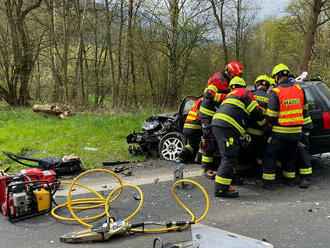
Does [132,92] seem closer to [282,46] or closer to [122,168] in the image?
[122,168]

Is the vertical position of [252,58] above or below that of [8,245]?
above

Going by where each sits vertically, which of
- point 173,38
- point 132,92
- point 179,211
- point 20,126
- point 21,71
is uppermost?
point 173,38

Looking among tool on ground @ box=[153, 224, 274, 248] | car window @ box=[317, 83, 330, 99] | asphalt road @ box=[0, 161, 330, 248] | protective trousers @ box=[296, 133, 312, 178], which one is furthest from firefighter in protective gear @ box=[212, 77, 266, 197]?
car window @ box=[317, 83, 330, 99]

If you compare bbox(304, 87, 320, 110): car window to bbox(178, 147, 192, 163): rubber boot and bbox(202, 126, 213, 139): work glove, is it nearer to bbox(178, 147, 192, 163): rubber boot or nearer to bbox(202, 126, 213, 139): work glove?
bbox(202, 126, 213, 139): work glove

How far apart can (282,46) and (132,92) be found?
61.6 ft

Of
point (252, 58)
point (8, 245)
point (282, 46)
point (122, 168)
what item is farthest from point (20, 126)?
point (282, 46)

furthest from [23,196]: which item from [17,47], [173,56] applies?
[17,47]

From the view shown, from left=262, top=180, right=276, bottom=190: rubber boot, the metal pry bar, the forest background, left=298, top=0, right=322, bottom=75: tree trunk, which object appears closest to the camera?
the metal pry bar

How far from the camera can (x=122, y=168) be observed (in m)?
5.74

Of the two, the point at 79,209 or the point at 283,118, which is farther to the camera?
the point at 283,118

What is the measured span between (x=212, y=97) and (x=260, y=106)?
84 cm

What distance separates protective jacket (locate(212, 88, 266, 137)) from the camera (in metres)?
4.24

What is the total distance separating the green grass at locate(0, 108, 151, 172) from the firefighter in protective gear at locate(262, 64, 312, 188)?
289cm

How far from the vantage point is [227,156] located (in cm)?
419
